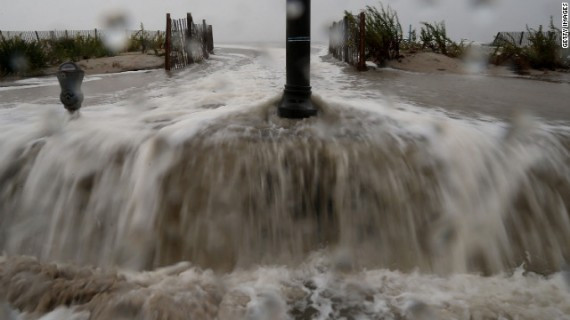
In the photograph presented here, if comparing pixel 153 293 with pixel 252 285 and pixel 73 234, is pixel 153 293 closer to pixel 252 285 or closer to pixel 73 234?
pixel 252 285

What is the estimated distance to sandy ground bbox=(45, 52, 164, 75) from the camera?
34.3 feet

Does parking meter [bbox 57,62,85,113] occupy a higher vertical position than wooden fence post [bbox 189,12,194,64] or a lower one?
lower

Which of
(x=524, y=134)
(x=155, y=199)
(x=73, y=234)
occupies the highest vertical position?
(x=524, y=134)

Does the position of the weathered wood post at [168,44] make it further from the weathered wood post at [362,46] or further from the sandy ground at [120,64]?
the weathered wood post at [362,46]

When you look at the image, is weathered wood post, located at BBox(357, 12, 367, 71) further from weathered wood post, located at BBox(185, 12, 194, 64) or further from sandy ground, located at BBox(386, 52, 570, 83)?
weathered wood post, located at BBox(185, 12, 194, 64)

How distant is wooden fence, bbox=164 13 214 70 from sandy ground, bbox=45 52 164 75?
1.64ft

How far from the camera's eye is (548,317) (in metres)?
2.31

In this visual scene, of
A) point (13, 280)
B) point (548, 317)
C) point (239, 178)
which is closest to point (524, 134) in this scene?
point (548, 317)

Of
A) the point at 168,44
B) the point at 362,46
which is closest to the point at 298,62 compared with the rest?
the point at 362,46

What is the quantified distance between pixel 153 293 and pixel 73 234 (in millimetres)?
890

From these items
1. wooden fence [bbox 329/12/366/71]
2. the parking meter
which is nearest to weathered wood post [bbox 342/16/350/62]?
wooden fence [bbox 329/12/366/71]

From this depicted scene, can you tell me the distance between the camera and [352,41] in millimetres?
10453

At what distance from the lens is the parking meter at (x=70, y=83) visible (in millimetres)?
3830

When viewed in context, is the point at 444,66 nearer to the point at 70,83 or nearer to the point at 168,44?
the point at 168,44
